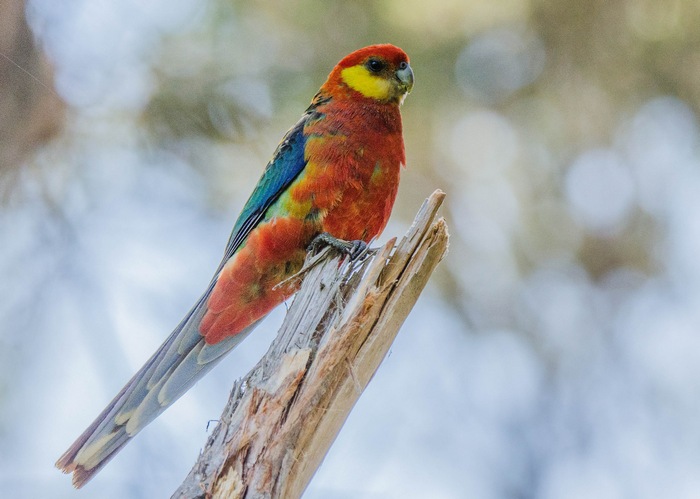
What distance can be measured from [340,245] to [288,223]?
40cm

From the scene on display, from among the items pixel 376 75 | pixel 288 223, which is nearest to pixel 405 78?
pixel 376 75

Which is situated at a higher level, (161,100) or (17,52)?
(161,100)

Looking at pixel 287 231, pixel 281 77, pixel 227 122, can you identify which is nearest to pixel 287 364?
pixel 287 231

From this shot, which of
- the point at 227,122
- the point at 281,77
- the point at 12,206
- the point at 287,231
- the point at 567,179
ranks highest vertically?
the point at 567,179

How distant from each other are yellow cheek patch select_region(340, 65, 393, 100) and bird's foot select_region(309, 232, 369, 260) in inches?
37.9

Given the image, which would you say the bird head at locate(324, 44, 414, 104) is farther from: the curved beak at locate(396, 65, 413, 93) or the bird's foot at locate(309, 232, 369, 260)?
the bird's foot at locate(309, 232, 369, 260)

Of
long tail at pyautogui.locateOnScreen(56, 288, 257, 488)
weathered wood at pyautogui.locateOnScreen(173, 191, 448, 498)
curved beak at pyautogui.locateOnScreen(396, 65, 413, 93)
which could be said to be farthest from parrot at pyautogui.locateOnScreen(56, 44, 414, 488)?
weathered wood at pyautogui.locateOnScreen(173, 191, 448, 498)

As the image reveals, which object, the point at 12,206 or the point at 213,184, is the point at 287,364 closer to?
the point at 12,206

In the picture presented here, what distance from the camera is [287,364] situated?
2.60 metres

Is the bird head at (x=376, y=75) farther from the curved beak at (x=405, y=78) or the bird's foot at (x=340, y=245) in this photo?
the bird's foot at (x=340, y=245)

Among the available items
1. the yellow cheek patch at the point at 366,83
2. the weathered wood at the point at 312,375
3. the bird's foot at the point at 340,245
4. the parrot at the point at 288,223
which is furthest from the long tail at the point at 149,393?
the yellow cheek patch at the point at 366,83

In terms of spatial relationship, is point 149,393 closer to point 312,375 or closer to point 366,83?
point 312,375

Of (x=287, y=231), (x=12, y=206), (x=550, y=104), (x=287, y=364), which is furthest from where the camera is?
(x=550, y=104)

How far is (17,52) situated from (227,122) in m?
1.37
